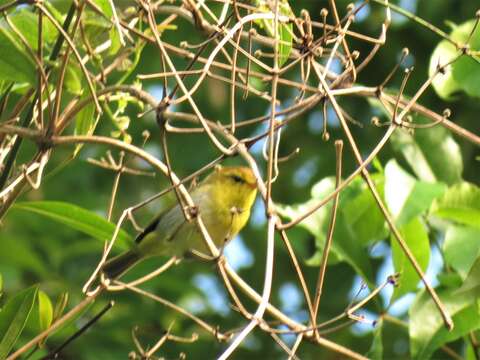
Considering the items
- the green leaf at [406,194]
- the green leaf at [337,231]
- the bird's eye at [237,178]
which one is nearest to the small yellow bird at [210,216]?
the bird's eye at [237,178]

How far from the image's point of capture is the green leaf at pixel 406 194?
261cm

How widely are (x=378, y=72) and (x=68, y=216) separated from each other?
134 inches

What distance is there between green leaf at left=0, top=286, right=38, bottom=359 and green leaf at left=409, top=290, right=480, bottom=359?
3.42ft

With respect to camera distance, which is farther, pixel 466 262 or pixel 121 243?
pixel 466 262

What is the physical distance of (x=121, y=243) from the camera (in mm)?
2145

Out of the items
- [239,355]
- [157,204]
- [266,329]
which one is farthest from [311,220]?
[157,204]

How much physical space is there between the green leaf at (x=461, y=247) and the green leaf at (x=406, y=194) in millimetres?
127

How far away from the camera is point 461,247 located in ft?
8.64

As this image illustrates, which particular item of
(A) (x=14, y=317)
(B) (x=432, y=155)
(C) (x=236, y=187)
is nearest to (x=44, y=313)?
(A) (x=14, y=317)

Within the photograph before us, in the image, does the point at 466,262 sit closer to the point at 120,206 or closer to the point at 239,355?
the point at 239,355

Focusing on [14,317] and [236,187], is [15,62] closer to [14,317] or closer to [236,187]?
[14,317]

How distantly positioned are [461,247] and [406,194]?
21cm

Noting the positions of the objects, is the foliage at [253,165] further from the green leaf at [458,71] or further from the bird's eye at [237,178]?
the bird's eye at [237,178]

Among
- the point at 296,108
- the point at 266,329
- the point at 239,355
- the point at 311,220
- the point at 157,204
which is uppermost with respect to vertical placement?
the point at 296,108
